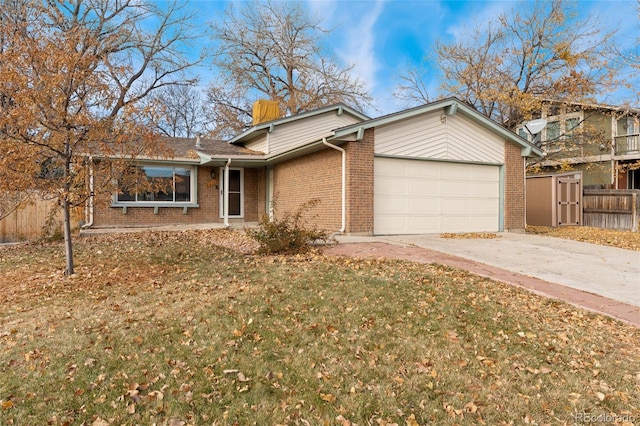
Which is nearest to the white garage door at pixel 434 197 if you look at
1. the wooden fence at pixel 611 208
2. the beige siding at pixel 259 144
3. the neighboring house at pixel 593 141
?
the wooden fence at pixel 611 208

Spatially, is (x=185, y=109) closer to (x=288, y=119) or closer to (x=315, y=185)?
(x=288, y=119)

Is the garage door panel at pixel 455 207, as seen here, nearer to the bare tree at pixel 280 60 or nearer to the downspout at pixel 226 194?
the downspout at pixel 226 194

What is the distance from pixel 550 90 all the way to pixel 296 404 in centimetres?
2097

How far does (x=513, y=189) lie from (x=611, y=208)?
4.97 meters

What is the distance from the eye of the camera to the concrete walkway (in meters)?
5.62

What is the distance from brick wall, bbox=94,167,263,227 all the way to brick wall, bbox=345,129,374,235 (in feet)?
21.4

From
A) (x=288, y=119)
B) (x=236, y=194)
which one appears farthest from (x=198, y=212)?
(x=288, y=119)

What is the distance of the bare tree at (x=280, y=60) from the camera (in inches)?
976

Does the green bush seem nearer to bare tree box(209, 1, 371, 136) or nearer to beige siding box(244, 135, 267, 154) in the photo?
beige siding box(244, 135, 267, 154)

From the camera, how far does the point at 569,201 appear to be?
15.0 m

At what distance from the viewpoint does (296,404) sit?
9.55ft

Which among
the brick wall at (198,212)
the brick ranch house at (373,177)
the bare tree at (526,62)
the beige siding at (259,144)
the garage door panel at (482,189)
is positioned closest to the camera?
the brick ranch house at (373,177)

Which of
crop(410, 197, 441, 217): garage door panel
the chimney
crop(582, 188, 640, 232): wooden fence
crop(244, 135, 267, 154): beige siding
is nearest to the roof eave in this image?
crop(410, 197, 441, 217): garage door panel

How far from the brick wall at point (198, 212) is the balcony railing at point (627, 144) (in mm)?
18983
